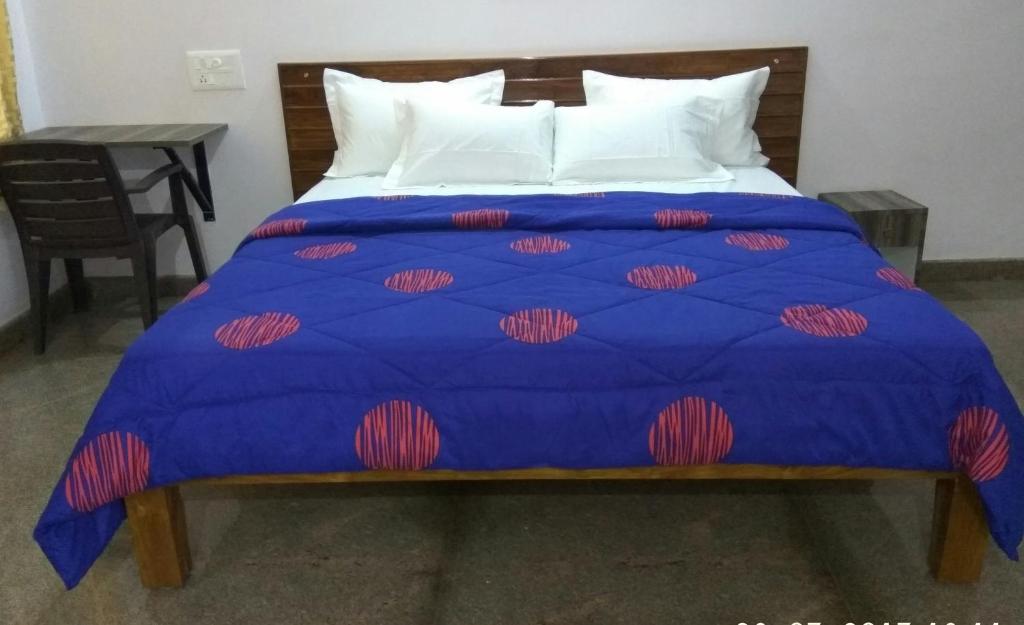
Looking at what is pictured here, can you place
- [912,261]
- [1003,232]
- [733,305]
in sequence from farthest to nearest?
[1003,232], [912,261], [733,305]

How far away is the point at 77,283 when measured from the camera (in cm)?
309

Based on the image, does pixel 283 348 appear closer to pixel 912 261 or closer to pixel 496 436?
pixel 496 436

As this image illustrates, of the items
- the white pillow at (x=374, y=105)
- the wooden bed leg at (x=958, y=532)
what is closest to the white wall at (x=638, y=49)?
the white pillow at (x=374, y=105)

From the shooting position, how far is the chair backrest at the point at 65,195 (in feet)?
7.86

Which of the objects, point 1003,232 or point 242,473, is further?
point 1003,232

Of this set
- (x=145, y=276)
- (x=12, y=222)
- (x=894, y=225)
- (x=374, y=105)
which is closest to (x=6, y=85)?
(x=12, y=222)

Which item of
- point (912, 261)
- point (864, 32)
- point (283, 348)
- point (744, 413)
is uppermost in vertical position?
point (864, 32)

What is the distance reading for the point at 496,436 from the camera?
1444mm

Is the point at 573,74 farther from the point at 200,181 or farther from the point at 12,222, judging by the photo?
the point at 12,222

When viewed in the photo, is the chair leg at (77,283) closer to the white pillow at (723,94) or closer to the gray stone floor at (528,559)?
the gray stone floor at (528,559)

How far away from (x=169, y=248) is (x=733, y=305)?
94.7 inches

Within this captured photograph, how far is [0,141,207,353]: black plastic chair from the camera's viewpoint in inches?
94.7

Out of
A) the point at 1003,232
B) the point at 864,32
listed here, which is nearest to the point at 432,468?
the point at 864,32

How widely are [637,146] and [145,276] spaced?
1.62 metres
